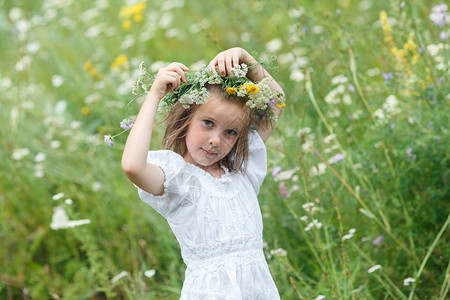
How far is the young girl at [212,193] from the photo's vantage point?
171cm

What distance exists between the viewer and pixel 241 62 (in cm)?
183

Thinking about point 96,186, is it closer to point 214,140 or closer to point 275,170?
point 275,170

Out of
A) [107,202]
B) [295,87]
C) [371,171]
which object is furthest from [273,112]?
[295,87]

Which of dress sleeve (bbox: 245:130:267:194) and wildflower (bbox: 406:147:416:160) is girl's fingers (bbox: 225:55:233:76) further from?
wildflower (bbox: 406:147:416:160)

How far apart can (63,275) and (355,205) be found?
5.27 feet

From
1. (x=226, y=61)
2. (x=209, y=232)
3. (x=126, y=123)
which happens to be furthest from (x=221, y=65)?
(x=209, y=232)

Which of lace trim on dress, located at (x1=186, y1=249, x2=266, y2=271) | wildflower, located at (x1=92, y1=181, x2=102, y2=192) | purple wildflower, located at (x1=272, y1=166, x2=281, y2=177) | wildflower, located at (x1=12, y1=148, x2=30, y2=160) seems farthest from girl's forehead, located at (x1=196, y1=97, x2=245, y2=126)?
wildflower, located at (x1=12, y1=148, x2=30, y2=160)

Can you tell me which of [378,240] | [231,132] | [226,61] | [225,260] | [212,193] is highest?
[226,61]

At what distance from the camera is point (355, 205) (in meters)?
2.60

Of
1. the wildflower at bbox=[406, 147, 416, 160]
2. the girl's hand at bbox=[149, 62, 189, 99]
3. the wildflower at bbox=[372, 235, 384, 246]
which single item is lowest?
the wildflower at bbox=[372, 235, 384, 246]

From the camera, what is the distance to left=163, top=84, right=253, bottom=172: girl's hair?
176cm

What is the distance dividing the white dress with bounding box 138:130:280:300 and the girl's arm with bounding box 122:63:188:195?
54mm

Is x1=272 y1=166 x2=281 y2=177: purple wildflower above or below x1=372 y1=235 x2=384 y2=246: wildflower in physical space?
above

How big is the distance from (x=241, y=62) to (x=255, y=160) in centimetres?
33
